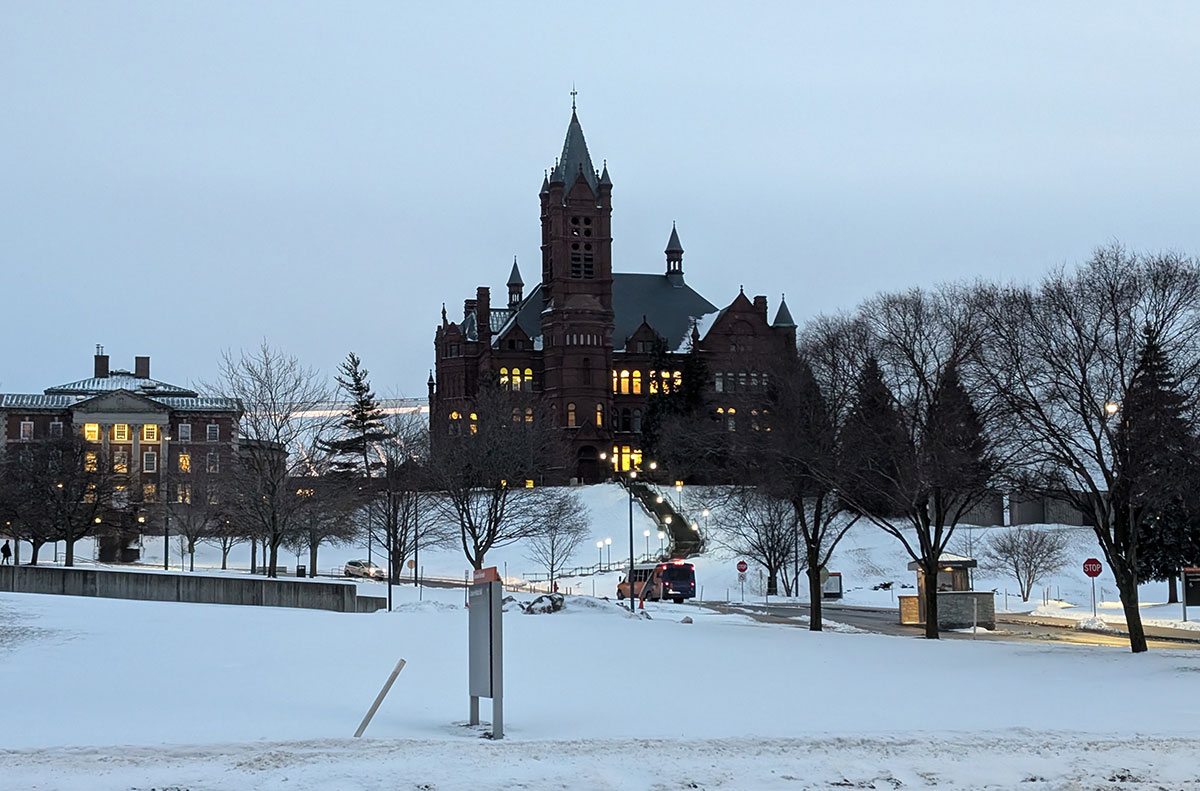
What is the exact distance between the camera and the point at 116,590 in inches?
1567

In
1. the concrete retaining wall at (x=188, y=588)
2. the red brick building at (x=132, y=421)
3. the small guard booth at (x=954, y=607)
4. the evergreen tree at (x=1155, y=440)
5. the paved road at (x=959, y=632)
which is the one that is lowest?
the paved road at (x=959, y=632)

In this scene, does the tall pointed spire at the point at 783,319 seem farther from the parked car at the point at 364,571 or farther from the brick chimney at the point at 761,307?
the parked car at the point at 364,571

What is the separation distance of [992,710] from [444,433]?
57467mm

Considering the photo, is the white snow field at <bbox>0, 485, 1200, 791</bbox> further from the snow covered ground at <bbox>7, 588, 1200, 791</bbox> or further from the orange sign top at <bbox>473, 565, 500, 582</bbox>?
the orange sign top at <bbox>473, 565, 500, 582</bbox>

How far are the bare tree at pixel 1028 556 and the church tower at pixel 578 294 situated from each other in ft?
149

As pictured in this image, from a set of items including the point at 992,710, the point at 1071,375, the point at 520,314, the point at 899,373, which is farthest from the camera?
the point at 520,314

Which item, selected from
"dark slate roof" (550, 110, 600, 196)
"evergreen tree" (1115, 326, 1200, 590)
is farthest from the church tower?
"evergreen tree" (1115, 326, 1200, 590)

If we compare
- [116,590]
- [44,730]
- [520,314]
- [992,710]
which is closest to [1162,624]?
[992,710]

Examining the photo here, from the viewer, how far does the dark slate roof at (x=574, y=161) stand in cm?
12319

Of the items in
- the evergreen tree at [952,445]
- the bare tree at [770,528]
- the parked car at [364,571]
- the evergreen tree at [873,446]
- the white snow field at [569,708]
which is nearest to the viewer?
the white snow field at [569,708]

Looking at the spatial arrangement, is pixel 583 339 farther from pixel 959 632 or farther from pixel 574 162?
pixel 959 632

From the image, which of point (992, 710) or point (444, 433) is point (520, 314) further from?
point (992, 710)

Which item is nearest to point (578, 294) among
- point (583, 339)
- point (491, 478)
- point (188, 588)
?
point (583, 339)

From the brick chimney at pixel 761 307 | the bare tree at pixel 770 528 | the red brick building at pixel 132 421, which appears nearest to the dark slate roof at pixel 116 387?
the red brick building at pixel 132 421
